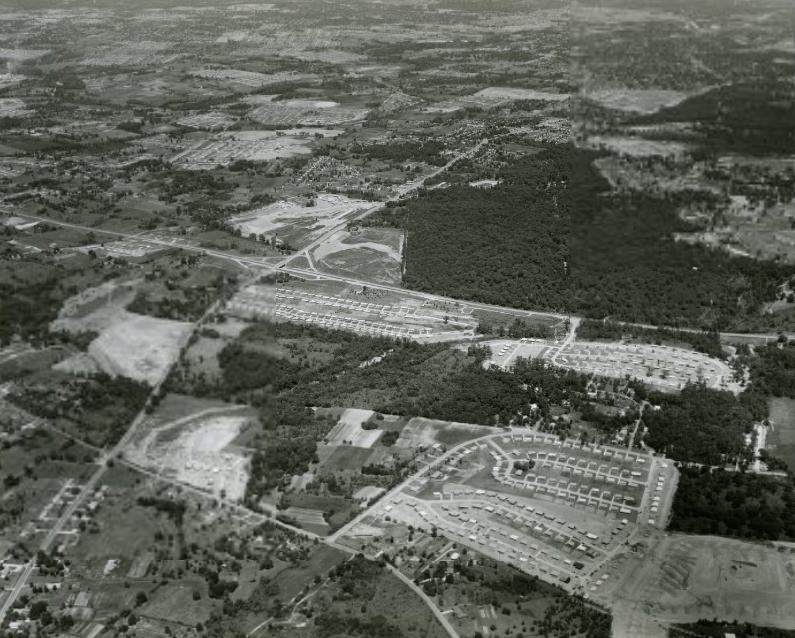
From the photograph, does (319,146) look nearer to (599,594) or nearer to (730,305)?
(730,305)

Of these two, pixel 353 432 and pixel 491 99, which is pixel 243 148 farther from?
pixel 353 432

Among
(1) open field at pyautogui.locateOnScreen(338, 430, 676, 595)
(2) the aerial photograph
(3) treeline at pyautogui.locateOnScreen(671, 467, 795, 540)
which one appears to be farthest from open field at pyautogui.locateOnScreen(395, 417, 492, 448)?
(3) treeline at pyautogui.locateOnScreen(671, 467, 795, 540)

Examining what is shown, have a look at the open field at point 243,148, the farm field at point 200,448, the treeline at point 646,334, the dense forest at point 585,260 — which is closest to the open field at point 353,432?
the farm field at point 200,448

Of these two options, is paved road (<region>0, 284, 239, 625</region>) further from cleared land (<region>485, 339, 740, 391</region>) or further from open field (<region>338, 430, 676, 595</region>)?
cleared land (<region>485, 339, 740, 391</region>)

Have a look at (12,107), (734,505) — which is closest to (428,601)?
(734,505)

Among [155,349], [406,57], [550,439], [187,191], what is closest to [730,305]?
[550,439]
